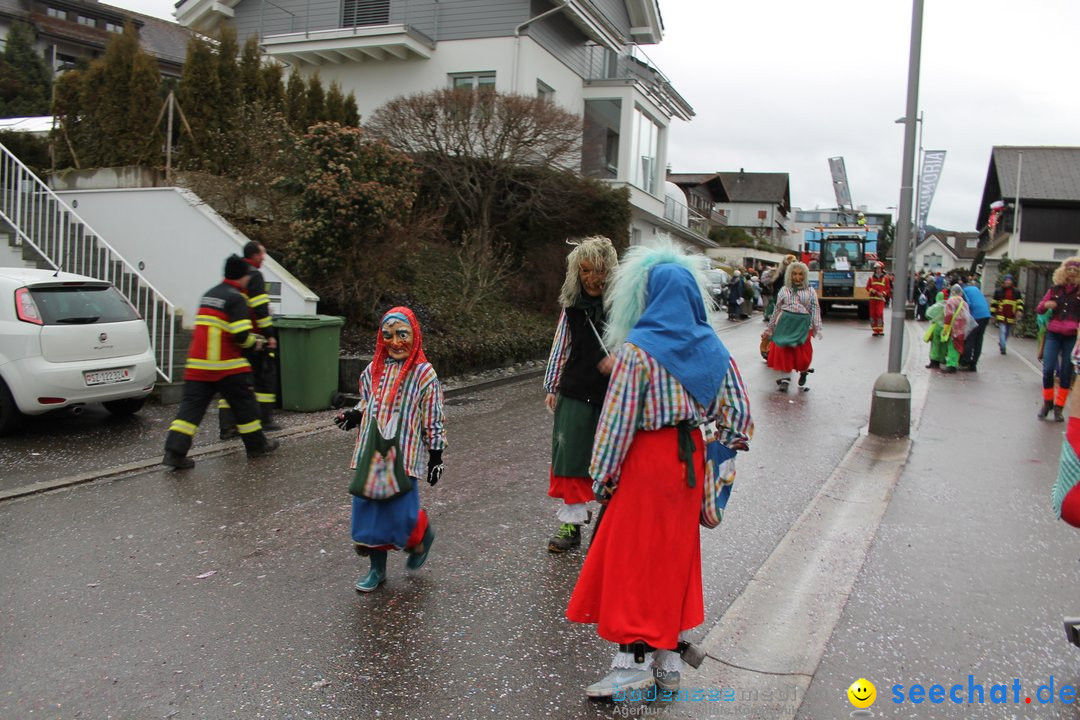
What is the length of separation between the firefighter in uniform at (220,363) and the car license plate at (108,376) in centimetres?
131

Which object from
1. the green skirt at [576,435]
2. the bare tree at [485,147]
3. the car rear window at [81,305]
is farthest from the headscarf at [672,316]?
the bare tree at [485,147]

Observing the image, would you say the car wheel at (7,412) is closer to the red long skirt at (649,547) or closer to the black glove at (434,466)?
the black glove at (434,466)

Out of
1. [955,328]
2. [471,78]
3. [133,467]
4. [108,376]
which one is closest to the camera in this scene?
[133,467]

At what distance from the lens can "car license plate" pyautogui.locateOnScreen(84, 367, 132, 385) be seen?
7.90 meters

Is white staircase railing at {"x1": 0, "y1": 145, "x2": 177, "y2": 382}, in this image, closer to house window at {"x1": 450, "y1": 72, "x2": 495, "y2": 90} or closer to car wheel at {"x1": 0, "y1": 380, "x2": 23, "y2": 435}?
car wheel at {"x1": 0, "y1": 380, "x2": 23, "y2": 435}

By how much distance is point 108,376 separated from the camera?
8055 mm

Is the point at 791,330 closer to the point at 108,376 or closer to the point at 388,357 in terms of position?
the point at 388,357

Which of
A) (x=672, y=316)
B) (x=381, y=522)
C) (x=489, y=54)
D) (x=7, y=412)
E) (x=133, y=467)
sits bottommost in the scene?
(x=133, y=467)

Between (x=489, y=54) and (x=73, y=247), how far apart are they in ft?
45.7

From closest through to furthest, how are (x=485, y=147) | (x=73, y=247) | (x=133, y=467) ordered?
1. (x=133, y=467)
2. (x=73, y=247)
3. (x=485, y=147)

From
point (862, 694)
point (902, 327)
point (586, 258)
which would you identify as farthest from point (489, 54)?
point (862, 694)

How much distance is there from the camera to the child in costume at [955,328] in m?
14.1

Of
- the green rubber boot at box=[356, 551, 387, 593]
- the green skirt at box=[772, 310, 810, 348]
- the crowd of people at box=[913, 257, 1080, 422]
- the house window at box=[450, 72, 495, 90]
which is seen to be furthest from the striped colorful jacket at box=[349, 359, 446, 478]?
the house window at box=[450, 72, 495, 90]

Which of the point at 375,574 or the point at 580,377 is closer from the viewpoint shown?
the point at 375,574
